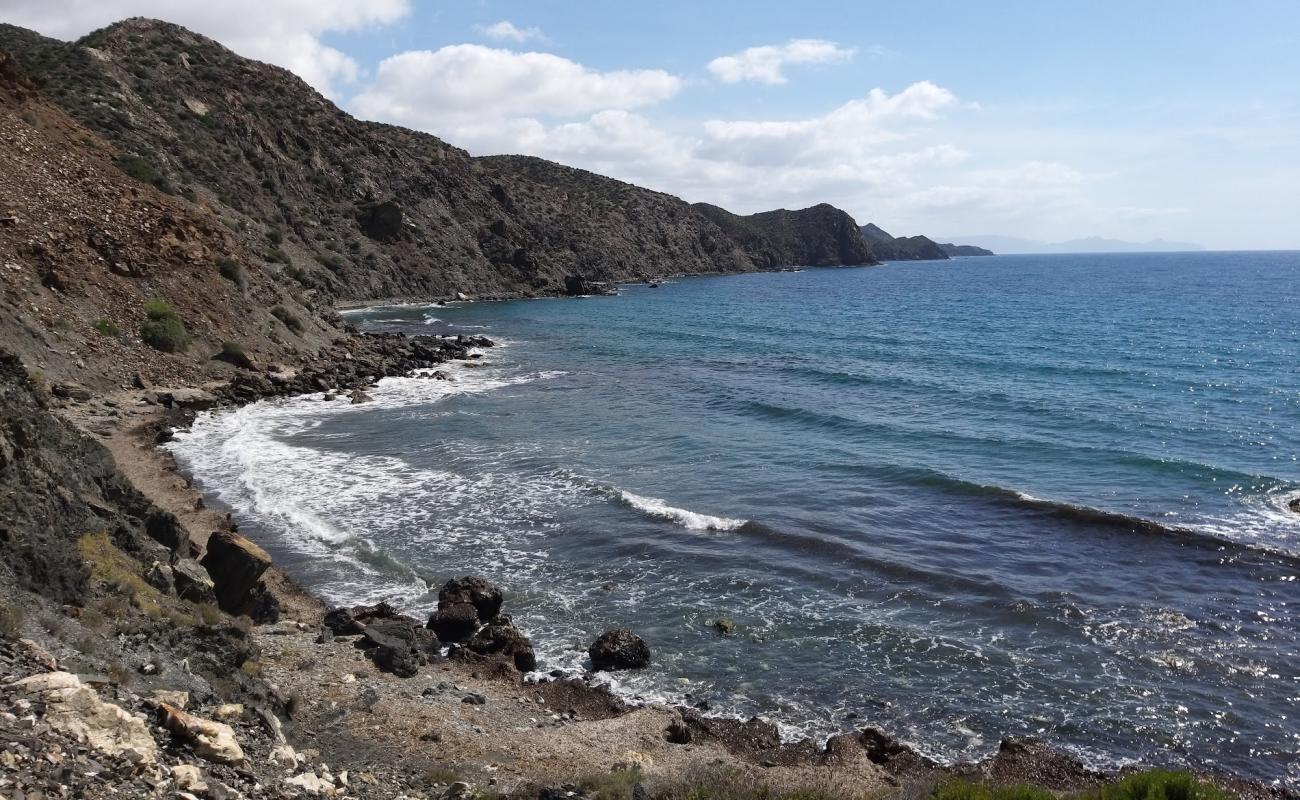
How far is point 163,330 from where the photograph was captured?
34.0 meters

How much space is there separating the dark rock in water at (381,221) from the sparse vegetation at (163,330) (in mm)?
56983

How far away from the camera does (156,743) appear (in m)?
7.81

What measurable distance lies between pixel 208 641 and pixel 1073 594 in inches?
639

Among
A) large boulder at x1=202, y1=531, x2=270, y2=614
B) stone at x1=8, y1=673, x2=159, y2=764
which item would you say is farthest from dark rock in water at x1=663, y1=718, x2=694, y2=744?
large boulder at x1=202, y1=531, x2=270, y2=614

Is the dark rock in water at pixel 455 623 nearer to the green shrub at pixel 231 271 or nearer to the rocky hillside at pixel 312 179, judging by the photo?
the green shrub at pixel 231 271

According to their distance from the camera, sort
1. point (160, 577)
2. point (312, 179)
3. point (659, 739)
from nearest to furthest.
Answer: point (659, 739)
point (160, 577)
point (312, 179)

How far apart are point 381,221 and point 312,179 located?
7816 millimetres

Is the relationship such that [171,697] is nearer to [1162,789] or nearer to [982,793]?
[982,793]

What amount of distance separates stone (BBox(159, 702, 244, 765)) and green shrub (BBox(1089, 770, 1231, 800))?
8.92 meters

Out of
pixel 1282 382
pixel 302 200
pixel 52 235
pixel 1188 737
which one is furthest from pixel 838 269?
pixel 1188 737

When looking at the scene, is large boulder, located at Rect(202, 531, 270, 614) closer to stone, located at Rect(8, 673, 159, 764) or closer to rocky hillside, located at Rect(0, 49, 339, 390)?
stone, located at Rect(8, 673, 159, 764)

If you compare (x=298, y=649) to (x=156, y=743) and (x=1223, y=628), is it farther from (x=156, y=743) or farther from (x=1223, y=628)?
(x=1223, y=628)

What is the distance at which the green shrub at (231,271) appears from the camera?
1591 inches

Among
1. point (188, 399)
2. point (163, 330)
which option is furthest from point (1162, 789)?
point (163, 330)
